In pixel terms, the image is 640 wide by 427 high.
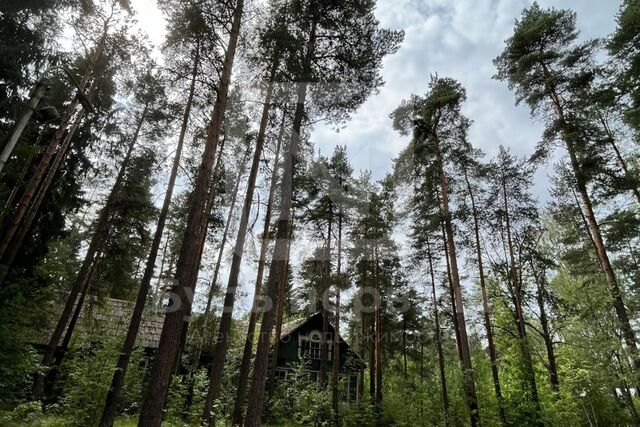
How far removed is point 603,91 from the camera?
36.3ft

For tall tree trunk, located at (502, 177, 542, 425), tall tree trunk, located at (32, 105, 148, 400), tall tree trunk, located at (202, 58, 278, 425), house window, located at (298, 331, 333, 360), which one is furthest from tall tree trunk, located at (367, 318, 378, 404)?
tall tree trunk, located at (32, 105, 148, 400)

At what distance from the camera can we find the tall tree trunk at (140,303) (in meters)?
9.52

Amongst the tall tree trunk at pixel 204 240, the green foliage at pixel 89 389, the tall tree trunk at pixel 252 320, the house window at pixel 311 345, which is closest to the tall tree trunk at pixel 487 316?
the tall tree trunk at pixel 252 320

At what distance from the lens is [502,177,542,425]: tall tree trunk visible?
486 inches

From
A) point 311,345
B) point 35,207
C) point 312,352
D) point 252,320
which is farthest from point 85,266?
point 312,352

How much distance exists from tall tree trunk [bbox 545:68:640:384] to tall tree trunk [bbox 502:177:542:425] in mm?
2910

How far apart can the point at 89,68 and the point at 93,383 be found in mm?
9797

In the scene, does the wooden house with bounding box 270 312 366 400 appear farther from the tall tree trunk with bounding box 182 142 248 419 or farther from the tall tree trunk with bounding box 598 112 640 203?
the tall tree trunk with bounding box 598 112 640 203

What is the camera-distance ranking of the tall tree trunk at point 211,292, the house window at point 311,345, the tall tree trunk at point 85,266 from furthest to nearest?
1. the house window at point 311,345
2. the tall tree trunk at point 211,292
3. the tall tree trunk at point 85,266

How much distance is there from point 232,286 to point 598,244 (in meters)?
12.1

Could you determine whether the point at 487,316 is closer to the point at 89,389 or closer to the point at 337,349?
the point at 337,349

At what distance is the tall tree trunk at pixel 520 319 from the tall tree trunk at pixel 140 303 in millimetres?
13220

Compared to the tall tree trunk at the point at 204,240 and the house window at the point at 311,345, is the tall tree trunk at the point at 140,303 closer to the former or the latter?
the tall tree trunk at the point at 204,240

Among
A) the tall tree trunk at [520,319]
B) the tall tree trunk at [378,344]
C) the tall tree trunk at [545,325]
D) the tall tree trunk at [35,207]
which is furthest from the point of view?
the tall tree trunk at [378,344]
